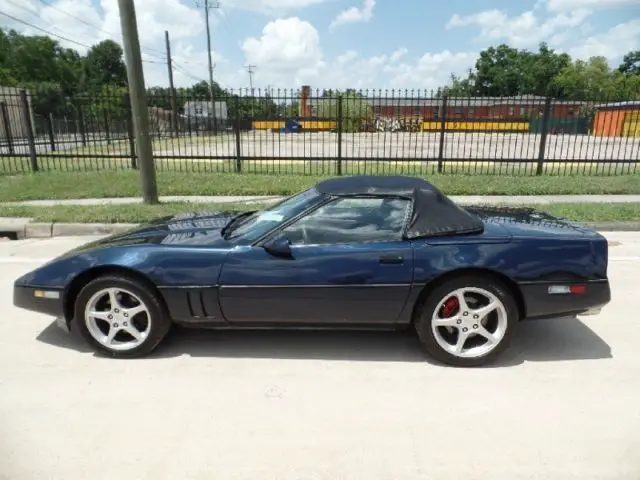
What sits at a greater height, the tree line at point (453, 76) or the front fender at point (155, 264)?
the tree line at point (453, 76)

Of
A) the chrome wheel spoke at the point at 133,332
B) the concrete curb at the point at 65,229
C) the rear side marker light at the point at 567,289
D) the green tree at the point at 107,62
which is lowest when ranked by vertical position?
the concrete curb at the point at 65,229

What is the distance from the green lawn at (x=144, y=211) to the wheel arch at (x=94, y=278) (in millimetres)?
4264

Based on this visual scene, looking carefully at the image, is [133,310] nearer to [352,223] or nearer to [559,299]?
[352,223]

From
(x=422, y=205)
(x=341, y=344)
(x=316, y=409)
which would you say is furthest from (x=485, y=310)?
(x=316, y=409)

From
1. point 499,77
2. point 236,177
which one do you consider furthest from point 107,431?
point 499,77

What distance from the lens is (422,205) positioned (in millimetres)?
3264

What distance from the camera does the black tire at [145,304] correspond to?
3141 millimetres

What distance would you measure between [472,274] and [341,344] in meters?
1.12

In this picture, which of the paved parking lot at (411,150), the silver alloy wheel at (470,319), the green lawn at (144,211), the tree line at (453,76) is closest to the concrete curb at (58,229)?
the green lawn at (144,211)

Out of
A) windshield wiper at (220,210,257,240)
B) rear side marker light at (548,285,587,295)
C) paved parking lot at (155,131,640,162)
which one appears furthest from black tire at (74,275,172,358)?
paved parking lot at (155,131,640,162)

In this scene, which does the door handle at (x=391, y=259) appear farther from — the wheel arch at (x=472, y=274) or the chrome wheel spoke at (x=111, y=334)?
the chrome wheel spoke at (x=111, y=334)

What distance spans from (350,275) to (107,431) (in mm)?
1691

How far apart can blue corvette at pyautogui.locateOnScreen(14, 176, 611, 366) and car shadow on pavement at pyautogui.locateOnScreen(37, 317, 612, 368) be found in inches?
9.8

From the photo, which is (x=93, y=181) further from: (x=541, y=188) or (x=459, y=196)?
(x=541, y=188)
